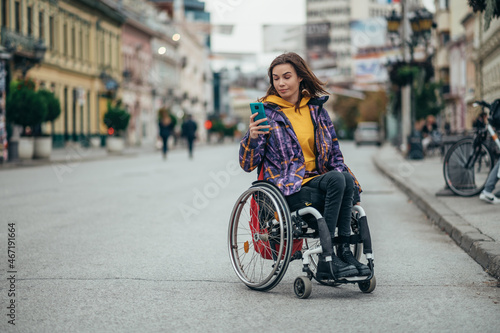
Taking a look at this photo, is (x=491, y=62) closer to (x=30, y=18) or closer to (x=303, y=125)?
(x=30, y=18)

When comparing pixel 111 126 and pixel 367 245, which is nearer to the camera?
pixel 367 245

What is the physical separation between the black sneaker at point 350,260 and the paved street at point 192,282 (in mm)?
182

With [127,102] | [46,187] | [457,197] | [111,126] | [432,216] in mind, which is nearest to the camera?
[432,216]

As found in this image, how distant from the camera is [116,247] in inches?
291

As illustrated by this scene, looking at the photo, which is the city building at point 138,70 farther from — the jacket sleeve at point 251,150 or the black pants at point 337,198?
the black pants at point 337,198

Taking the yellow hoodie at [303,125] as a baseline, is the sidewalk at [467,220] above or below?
below

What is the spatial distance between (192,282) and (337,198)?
1.33 m

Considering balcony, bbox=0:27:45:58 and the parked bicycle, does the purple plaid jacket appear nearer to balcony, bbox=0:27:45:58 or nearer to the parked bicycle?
the parked bicycle

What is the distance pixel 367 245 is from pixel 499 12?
4.41 metres

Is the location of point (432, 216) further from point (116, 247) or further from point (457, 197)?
point (116, 247)

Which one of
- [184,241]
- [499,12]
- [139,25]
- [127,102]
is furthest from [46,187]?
[139,25]

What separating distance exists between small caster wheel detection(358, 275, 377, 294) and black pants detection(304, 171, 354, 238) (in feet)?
1.13

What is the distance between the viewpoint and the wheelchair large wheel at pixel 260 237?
4961 mm

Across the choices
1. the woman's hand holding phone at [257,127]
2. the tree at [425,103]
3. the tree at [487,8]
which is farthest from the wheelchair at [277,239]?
the tree at [425,103]
